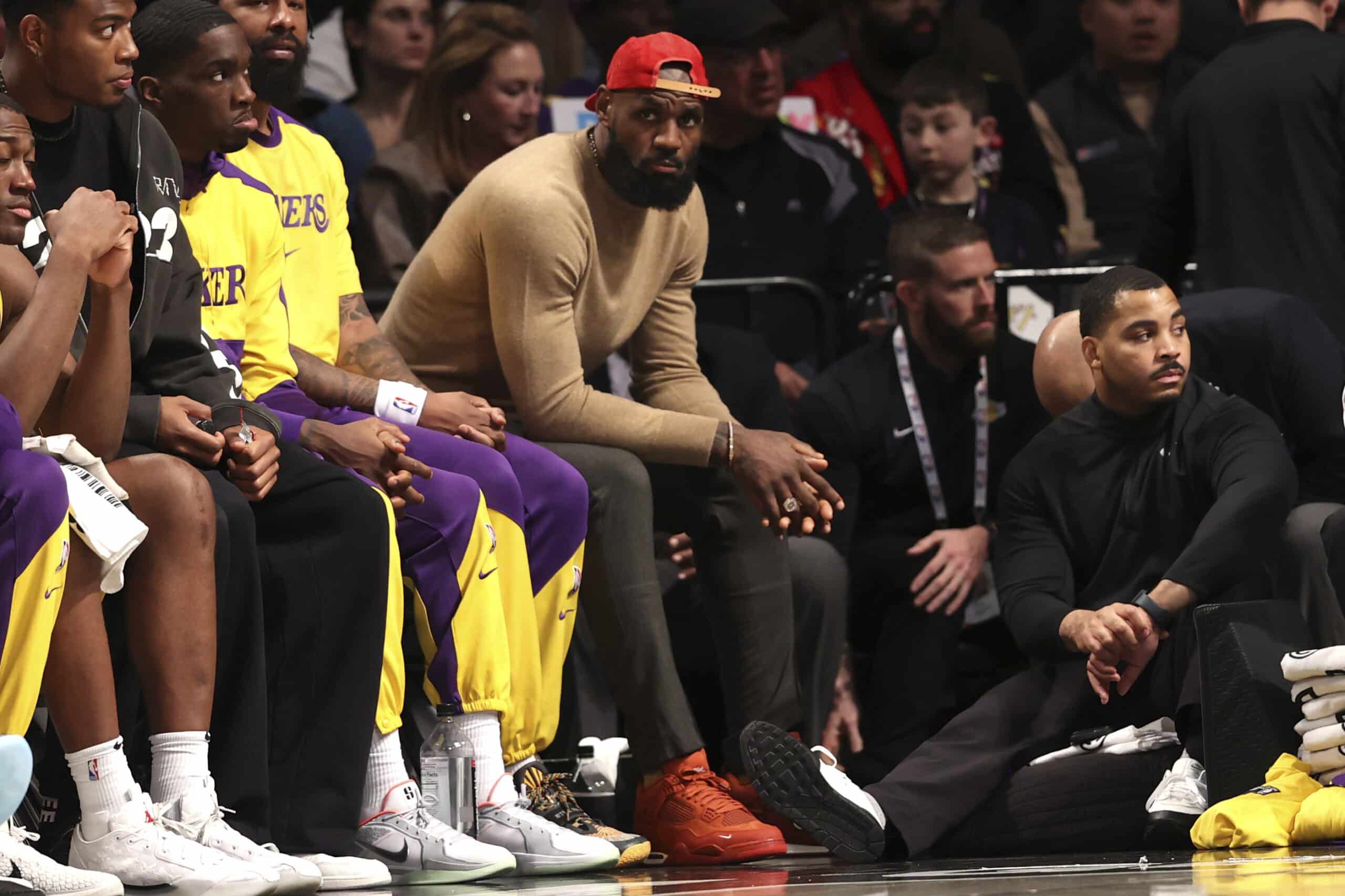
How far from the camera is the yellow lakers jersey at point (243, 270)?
423 centimetres

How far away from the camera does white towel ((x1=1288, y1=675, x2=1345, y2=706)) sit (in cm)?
403

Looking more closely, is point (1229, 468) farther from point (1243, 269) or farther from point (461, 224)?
point (461, 224)

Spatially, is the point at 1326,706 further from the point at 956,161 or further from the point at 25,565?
the point at 956,161

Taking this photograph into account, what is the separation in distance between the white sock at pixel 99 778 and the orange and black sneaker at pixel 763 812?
1.60 m

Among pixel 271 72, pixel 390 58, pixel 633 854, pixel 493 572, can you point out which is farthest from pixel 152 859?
pixel 390 58

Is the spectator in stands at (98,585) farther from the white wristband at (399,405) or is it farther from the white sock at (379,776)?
the white wristband at (399,405)

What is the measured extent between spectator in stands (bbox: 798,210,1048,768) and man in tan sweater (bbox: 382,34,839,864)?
0.77m

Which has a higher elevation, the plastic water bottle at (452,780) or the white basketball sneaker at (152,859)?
the white basketball sneaker at (152,859)

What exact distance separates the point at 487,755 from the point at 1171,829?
1369mm

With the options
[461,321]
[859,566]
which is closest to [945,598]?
[859,566]

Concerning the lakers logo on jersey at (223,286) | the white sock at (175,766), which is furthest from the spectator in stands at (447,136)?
the white sock at (175,766)

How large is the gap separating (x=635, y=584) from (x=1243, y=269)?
1851 mm

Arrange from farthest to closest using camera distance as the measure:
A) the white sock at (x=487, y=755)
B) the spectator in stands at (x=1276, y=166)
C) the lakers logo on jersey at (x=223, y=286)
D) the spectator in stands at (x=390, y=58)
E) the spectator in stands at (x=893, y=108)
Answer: the spectator in stands at (x=893, y=108) < the spectator in stands at (x=390, y=58) < the spectator in stands at (x=1276, y=166) < the lakers logo on jersey at (x=223, y=286) < the white sock at (x=487, y=755)

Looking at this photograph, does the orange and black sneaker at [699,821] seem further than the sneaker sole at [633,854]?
Yes
